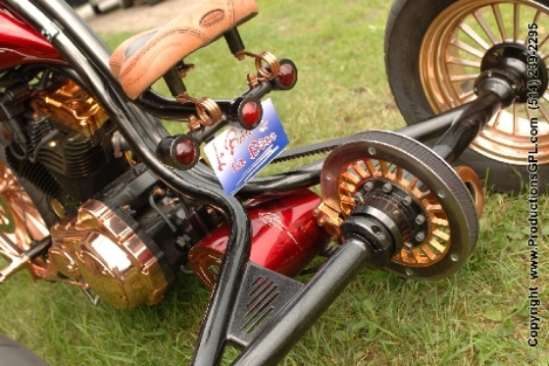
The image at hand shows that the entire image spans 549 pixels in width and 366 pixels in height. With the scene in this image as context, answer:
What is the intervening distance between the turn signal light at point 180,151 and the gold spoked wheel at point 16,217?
41.6 inches

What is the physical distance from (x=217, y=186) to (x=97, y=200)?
1.39 ft

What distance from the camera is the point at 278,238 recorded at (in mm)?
1665

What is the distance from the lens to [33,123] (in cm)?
193

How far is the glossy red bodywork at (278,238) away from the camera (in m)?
1.65

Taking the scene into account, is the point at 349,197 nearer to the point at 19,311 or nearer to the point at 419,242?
the point at 419,242

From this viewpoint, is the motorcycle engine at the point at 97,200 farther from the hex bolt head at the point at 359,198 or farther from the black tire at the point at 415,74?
the black tire at the point at 415,74

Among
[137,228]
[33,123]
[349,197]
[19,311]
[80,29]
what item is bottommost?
[19,311]

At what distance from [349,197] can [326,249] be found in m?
0.26

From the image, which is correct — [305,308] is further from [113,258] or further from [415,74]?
[415,74]

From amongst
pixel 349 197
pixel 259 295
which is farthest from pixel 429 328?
pixel 259 295

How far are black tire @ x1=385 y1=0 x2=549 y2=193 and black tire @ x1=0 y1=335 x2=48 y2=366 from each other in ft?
4.82

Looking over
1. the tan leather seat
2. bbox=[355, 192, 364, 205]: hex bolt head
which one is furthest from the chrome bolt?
the tan leather seat

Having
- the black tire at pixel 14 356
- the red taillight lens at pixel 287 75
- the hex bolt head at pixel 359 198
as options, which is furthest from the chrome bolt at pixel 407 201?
the black tire at pixel 14 356

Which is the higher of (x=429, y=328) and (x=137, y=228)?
(x=137, y=228)
